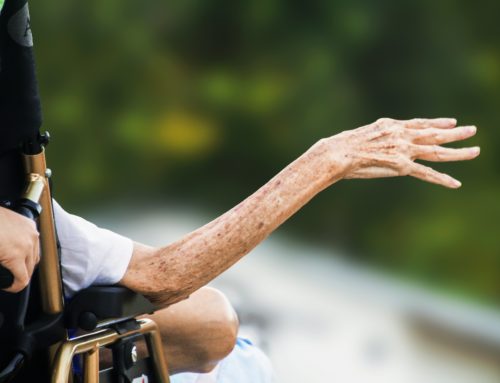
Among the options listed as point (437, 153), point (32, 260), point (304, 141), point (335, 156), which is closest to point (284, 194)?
point (335, 156)

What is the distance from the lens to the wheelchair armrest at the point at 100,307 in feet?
3.06

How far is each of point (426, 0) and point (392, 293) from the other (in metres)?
0.51

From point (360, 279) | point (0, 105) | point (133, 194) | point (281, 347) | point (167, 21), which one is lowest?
point (281, 347)

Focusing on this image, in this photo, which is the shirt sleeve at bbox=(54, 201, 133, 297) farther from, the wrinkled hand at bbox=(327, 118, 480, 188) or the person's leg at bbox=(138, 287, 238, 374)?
the wrinkled hand at bbox=(327, 118, 480, 188)

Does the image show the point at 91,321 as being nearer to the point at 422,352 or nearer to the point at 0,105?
the point at 0,105

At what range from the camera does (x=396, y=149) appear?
3.52 ft

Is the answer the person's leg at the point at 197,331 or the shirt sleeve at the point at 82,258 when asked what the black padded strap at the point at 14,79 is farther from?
the person's leg at the point at 197,331

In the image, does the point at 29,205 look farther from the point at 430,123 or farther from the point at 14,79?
the point at 430,123

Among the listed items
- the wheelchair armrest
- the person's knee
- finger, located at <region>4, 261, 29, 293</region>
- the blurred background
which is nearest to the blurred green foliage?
the blurred background

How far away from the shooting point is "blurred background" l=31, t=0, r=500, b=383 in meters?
1.55

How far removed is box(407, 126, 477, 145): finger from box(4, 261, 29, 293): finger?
0.45m

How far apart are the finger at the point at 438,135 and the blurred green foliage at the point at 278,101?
52 centimetres

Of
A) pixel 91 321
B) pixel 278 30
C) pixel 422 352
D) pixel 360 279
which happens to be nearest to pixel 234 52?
pixel 278 30

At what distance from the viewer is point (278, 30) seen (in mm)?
1703
